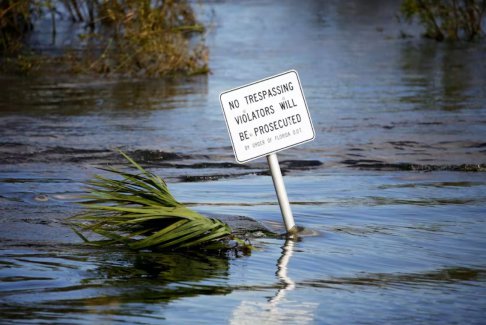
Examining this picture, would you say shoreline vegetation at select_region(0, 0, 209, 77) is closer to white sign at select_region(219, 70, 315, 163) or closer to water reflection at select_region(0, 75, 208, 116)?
water reflection at select_region(0, 75, 208, 116)

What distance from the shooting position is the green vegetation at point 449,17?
2455 centimetres

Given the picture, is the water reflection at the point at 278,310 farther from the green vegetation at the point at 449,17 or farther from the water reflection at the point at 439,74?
the green vegetation at the point at 449,17

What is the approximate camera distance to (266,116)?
764 centimetres

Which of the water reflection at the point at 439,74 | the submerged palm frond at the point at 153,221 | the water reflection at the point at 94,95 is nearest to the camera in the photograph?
the submerged palm frond at the point at 153,221

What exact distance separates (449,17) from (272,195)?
16.4m

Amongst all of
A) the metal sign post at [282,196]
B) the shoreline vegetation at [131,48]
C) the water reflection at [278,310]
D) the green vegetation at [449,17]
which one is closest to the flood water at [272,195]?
the water reflection at [278,310]

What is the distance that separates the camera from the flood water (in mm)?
5922

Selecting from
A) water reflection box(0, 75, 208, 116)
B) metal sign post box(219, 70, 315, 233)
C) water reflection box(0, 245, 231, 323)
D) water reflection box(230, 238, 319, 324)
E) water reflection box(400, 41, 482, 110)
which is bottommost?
water reflection box(0, 75, 208, 116)

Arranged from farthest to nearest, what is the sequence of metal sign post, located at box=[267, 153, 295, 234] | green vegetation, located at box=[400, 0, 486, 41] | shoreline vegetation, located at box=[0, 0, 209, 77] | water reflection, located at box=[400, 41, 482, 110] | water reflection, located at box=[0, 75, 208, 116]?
green vegetation, located at box=[400, 0, 486, 41], shoreline vegetation, located at box=[0, 0, 209, 77], water reflection, located at box=[400, 41, 482, 110], water reflection, located at box=[0, 75, 208, 116], metal sign post, located at box=[267, 153, 295, 234]

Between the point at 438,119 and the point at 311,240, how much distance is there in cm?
660

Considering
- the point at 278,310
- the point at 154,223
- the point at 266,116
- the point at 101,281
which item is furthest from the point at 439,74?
the point at 278,310

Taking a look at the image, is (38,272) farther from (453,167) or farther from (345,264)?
(453,167)

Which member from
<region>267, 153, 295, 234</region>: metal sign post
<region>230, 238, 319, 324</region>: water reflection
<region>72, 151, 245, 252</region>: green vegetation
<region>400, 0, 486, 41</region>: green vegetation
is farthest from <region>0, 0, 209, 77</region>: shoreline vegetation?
<region>230, 238, 319, 324</region>: water reflection

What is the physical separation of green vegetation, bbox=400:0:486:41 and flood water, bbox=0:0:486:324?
3840mm
